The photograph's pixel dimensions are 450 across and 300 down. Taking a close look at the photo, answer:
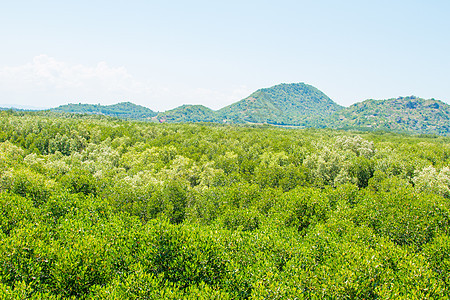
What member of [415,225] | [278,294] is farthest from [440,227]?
[278,294]

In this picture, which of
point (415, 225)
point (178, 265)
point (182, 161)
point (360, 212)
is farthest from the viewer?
point (182, 161)

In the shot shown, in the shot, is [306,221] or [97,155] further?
[97,155]

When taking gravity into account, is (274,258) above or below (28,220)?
below

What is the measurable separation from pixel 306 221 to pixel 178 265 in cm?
2303

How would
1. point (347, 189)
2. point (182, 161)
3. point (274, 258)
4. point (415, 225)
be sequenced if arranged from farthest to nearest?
1. point (182, 161)
2. point (347, 189)
3. point (415, 225)
4. point (274, 258)

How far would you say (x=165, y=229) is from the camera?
81.5ft

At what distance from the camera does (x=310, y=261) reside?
909 inches

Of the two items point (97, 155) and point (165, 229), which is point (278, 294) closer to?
point (165, 229)

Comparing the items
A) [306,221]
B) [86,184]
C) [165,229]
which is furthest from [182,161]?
[165,229]

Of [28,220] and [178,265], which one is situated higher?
[28,220]

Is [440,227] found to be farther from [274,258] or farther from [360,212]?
[274,258]

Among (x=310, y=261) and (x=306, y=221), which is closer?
(x=310, y=261)

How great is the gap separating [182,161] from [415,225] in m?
60.3

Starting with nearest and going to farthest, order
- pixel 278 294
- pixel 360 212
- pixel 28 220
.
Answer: pixel 278 294 < pixel 28 220 < pixel 360 212
